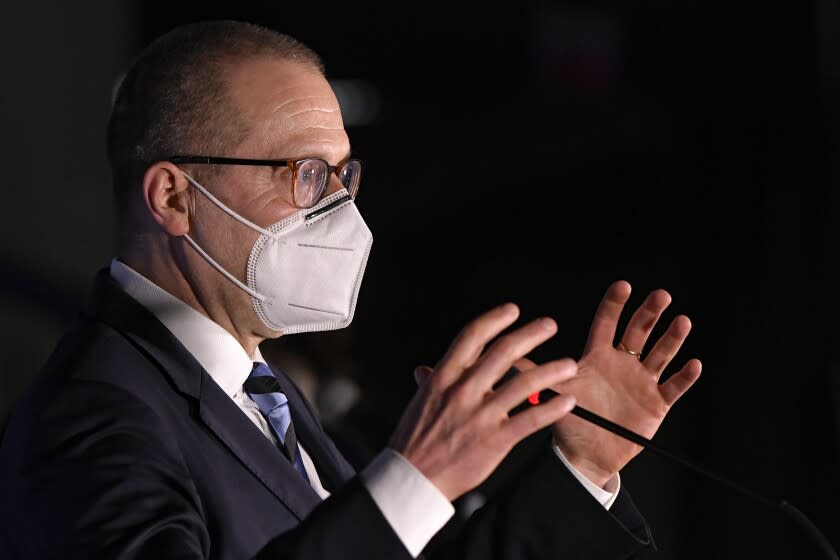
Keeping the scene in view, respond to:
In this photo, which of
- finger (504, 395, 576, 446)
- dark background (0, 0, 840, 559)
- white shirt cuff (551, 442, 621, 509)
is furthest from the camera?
dark background (0, 0, 840, 559)

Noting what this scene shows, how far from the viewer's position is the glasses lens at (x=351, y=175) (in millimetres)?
1645

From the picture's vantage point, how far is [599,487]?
1.54 m

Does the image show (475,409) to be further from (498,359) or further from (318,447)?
(318,447)

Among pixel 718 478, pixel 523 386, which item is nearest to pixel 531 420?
pixel 523 386

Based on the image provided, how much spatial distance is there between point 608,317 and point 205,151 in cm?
62

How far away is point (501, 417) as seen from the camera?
110 centimetres

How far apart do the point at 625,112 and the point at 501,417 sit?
398 centimetres

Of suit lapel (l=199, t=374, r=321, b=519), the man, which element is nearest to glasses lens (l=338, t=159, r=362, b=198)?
the man

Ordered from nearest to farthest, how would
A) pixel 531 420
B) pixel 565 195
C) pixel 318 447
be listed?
pixel 531 420 → pixel 318 447 → pixel 565 195

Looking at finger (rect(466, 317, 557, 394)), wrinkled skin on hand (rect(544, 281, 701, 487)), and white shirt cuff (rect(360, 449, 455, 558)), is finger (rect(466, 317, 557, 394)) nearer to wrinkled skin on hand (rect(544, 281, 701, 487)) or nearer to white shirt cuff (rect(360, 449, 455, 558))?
white shirt cuff (rect(360, 449, 455, 558))

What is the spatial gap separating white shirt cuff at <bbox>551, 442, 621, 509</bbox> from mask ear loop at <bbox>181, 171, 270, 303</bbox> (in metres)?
0.47

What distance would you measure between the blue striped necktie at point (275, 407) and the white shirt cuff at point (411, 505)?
0.42 m

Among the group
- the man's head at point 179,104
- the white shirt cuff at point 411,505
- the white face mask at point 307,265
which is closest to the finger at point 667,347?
the white face mask at point 307,265

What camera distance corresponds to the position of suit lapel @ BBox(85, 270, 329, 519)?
1.38 meters
